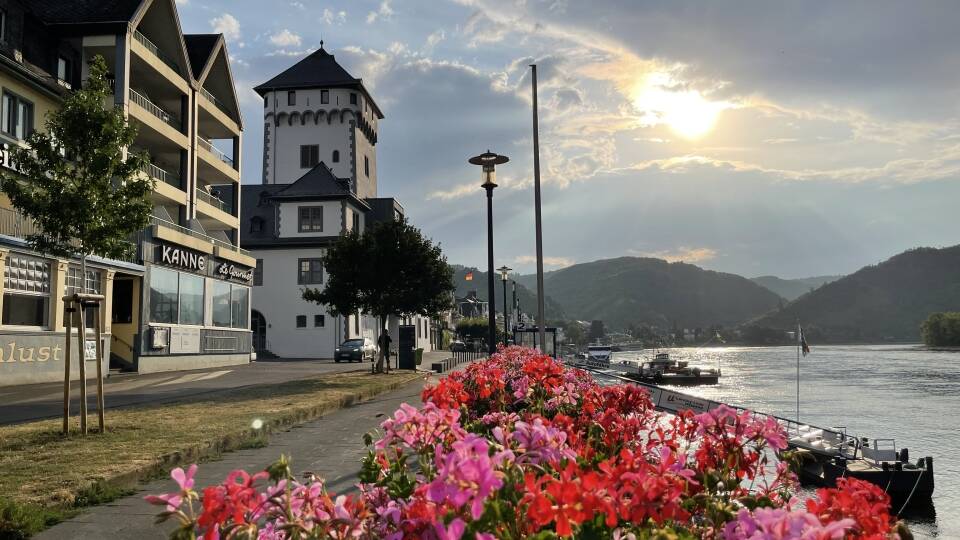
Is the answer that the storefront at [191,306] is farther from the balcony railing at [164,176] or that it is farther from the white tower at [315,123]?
the white tower at [315,123]

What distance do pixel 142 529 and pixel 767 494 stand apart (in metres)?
5.42

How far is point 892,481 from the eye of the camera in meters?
18.9

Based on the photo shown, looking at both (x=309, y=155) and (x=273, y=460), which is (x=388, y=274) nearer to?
(x=273, y=460)

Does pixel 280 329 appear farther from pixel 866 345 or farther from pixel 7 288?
pixel 866 345

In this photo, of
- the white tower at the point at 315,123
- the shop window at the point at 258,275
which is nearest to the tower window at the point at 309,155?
the white tower at the point at 315,123

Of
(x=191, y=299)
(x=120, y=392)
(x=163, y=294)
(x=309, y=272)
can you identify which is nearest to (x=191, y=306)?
(x=191, y=299)

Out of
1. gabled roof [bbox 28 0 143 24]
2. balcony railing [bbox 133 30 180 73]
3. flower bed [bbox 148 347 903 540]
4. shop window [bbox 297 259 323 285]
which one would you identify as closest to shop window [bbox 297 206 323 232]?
shop window [bbox 297 259 323 285]

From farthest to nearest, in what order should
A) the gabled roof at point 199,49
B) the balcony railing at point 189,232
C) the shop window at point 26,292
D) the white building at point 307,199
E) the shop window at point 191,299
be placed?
the white building at point 307,199, the gabled roof at point 199,49, the shop window at point 191,299, the balcony railing at point 189,232, the shop window at point 26,292

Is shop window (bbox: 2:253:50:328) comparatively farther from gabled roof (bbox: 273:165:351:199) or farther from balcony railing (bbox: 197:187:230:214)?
gabled roof (bbox: 273:165:351:199)

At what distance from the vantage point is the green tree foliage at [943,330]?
152 m

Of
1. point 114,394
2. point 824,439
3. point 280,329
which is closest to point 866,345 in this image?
point 280,329

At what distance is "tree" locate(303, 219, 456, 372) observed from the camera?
31281mm

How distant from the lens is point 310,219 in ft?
188

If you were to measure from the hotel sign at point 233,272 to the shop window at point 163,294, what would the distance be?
5222 millimetres
